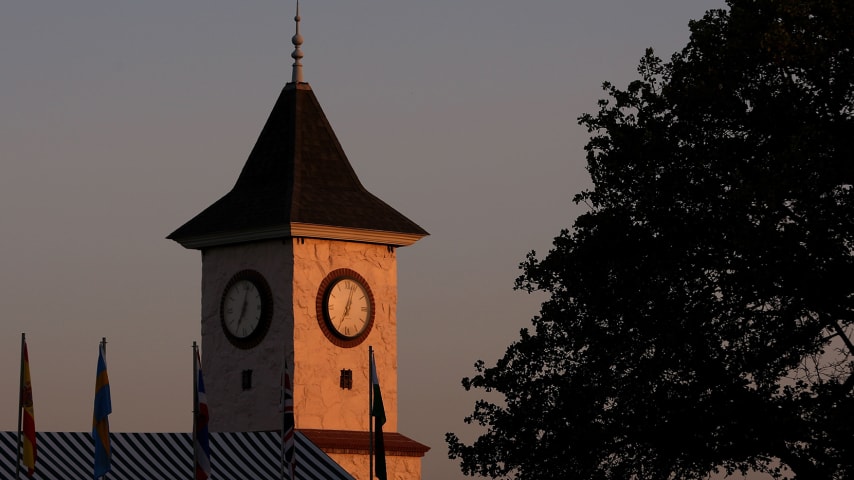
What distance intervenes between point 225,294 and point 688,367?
22.7m

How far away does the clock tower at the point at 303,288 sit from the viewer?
5488 cm

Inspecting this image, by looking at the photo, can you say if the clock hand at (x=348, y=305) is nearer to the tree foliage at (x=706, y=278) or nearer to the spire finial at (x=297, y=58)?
the spire finial at (x=297, y=58)

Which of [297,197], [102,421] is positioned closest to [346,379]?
[297,197]

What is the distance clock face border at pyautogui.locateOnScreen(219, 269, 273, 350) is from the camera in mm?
55406

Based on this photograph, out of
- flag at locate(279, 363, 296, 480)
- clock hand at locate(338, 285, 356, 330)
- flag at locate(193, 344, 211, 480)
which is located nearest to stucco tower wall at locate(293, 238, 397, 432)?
clock hand at locate(338, 285, 356, 330)

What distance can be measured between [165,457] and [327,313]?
10.3 metres

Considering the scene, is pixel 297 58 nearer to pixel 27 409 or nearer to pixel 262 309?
pixel 262 309

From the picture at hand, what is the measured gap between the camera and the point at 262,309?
55625 millimetres

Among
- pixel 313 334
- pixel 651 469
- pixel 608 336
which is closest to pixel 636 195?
pixel 608 336

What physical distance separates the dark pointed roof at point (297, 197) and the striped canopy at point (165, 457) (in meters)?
7.51

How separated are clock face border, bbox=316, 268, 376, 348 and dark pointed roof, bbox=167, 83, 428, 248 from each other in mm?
1046

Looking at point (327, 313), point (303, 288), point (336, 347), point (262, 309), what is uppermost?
point (303, 288)

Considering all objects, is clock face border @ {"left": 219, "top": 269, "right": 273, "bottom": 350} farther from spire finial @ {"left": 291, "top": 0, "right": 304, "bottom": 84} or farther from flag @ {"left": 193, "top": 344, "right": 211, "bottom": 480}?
flag @ {"left": 193, "top": 344, "right": 211, "bottom": 480}

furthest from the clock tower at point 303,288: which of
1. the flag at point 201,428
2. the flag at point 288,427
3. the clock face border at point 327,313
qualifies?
the flag at point 201,428
